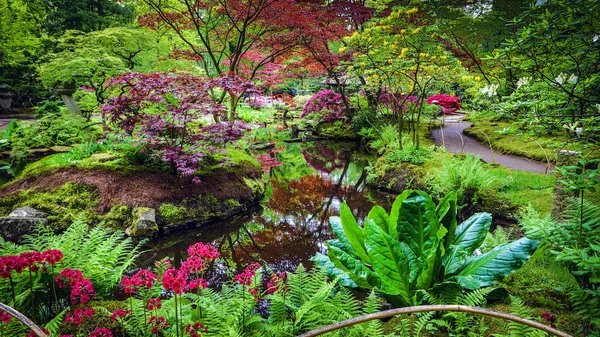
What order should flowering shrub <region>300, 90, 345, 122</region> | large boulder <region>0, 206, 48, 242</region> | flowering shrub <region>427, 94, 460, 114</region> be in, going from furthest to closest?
flowering shrub <region>300, 90, 345, 122</region> → flowering shrub <region>427, 94, 460, 114</region> → large boulder <region>0, 206, 48, 242</region>

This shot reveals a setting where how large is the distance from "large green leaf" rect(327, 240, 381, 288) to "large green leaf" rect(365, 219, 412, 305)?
0.27ft

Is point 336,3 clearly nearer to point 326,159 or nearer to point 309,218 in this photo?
point 326,159

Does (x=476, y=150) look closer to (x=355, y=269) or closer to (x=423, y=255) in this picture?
(x=423, y=255)

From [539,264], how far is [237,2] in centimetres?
755

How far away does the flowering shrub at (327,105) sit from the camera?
14206 millimetres

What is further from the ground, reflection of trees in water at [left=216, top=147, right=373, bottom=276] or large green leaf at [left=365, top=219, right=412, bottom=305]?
large green leaf at [left=365, top=219, right=412, bottom=305]

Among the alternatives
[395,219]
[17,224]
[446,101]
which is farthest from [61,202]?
[446,101]

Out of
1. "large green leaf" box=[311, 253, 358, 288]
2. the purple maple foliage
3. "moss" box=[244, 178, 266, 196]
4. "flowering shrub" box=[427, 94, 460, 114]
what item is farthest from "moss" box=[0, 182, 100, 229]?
"flowering shrub" box=[427, 94, 460, 114]

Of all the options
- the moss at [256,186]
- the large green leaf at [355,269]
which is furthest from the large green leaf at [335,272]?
the moss at [256,186]

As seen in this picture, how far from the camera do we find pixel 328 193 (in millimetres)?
6824

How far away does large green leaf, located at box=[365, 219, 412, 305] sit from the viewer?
213 centimetres

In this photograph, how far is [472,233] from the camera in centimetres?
247

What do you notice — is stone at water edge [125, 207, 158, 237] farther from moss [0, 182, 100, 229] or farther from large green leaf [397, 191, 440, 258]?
large green leaf [397, 191, 440, 258]

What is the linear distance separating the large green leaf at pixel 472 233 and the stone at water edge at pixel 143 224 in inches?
153
